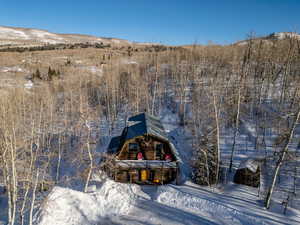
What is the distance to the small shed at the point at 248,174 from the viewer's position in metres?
17.4

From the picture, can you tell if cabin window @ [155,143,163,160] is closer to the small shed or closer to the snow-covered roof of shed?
the small shed

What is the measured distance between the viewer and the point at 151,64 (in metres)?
57.4

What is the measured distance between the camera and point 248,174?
17.5m

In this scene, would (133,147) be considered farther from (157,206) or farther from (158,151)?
(157,206)

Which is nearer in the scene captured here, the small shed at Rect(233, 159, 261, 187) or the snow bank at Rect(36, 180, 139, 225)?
the snow bank at Rect(36, 180, 139, 225)

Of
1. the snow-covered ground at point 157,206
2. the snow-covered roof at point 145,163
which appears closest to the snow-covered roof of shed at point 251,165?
the snow-covered ground at point 157,206

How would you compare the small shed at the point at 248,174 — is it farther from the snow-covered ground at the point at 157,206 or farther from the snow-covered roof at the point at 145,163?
the snow-covered roof at the point at 145,163

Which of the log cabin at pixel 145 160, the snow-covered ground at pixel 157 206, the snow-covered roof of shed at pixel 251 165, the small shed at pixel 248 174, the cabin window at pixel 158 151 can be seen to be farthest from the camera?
the cabin window at pixel 158 151

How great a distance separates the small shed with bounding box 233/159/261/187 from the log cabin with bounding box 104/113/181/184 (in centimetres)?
562

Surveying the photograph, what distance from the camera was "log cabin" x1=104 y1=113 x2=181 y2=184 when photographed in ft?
58.1

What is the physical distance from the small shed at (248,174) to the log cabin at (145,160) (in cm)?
562

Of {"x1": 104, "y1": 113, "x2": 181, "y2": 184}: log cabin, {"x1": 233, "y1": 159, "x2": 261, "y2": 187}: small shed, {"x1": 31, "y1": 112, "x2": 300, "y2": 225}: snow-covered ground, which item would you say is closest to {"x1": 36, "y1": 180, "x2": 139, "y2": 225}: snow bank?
{"x1": 31, "y1": 112, "x2": 300, "y2": 225}: snow-covered ground

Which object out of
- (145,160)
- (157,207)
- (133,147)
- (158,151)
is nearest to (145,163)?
(145,160)

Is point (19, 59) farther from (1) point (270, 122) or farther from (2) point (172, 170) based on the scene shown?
(1) point (270, 122)
